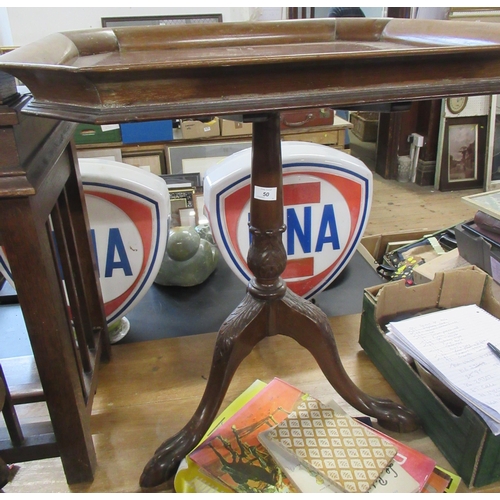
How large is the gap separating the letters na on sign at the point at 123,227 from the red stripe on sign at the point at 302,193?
303 millimetres

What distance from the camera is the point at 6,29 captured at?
2965 mm

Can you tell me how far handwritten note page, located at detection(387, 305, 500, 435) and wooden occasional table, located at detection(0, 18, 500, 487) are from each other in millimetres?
131

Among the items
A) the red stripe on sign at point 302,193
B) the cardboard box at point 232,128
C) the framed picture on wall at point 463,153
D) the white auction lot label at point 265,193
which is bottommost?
the framed picture on wall at point 463,153

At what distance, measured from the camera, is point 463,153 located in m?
2.94

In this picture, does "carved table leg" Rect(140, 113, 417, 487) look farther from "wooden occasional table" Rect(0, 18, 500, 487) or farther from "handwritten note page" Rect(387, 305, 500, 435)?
"handwritten note page" Rect(387, 305, 500, 435)

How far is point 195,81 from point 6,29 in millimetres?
3150

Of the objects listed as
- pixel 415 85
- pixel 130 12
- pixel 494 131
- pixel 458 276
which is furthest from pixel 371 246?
pixel 130 12

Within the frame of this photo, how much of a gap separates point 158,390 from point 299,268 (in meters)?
0.49

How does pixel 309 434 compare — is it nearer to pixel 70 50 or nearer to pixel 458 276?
pixel 458 276

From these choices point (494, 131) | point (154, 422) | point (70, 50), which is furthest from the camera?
point (494, 131)

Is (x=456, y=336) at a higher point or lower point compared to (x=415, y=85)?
lower

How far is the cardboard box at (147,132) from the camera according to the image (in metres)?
2.62

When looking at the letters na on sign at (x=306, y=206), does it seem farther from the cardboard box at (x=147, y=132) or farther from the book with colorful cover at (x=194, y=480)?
the cardboard box at (x=147, y=132)

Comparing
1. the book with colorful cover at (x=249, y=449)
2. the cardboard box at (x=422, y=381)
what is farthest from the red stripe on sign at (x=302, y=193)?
the book with colorful cover at (x=249, y=449)
